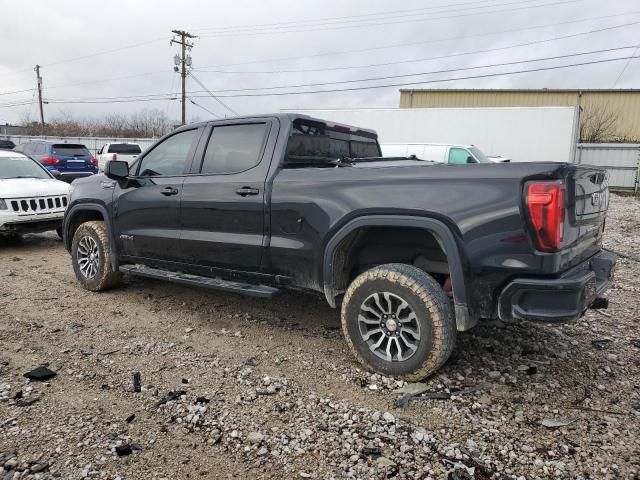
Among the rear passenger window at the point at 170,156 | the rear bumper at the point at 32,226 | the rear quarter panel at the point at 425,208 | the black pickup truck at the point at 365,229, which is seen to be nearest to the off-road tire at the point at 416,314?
the black pickup truck at the point at 365,229

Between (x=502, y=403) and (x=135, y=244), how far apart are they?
3.65 m

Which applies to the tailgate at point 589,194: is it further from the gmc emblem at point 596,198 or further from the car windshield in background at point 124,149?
the car windshield in background at point 124,149

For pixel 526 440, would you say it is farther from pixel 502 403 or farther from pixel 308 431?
pixel 308 431

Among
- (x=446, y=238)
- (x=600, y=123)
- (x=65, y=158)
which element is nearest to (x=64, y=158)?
(x=65, y=158)

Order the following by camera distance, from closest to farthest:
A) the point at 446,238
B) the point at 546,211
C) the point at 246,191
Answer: the point at 546,211
the point at 446,238
the point at 246,191

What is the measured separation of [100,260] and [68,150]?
1264cm

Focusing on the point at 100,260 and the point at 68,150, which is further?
the point at 68,150

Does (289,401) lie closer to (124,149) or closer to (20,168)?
(20,168)

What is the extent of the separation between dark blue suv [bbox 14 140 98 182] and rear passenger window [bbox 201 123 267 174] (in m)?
12.6

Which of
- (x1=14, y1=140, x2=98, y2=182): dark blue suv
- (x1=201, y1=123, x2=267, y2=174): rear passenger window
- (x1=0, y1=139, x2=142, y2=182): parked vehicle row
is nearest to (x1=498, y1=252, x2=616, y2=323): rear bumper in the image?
(x1=201, y1=123, x2=267, y2=174): rear passenger window

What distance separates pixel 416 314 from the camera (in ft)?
10.2

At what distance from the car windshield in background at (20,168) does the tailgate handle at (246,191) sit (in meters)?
6.14

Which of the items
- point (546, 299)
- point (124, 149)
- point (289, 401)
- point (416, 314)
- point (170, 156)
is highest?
point (124, 149)

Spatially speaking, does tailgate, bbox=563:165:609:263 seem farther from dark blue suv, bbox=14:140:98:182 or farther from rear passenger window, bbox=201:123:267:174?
dark blue suv, bbox=14:140:98:182
